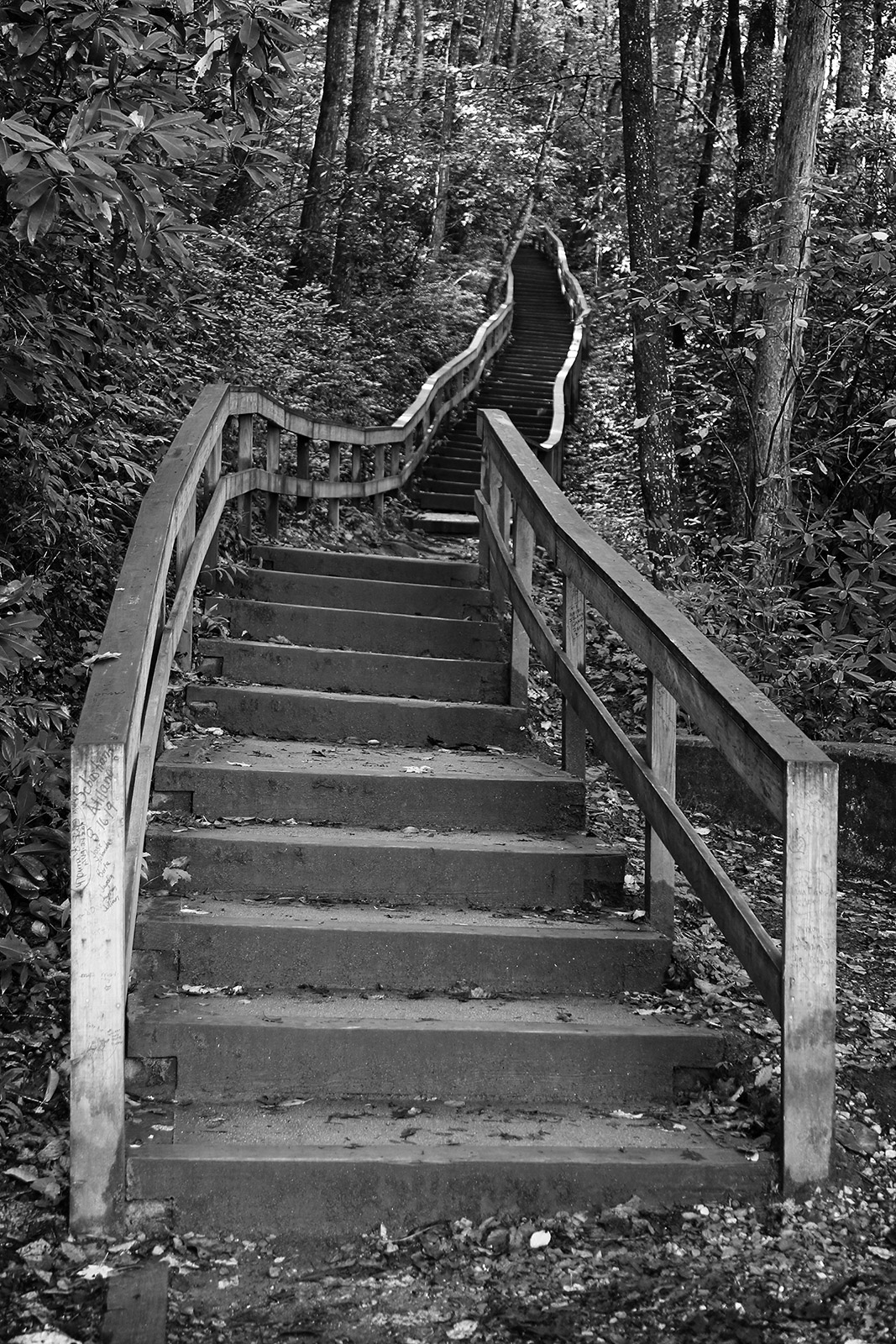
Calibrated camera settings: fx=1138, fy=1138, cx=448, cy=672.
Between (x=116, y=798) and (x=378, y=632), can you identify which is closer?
(x=116, y=798)

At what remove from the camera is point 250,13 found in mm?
3496

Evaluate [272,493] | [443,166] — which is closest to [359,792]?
[272,493]

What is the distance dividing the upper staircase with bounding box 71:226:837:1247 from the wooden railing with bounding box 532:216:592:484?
7.84 metres

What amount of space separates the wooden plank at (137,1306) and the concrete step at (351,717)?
2496 mm

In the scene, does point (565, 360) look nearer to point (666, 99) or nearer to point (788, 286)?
point (666, 99)

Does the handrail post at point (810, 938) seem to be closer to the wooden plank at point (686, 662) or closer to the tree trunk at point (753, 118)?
the wooden plank at point (686, 662)

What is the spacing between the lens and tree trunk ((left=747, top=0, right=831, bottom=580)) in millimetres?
7195

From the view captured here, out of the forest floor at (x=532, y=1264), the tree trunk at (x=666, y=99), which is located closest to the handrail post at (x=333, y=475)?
the forest floor at (x=532, y=1264)

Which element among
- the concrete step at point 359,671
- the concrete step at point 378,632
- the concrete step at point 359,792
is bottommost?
the concrete step at point 359,792

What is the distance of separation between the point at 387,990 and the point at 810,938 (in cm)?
134

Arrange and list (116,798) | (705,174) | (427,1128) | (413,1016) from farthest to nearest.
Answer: (705,174) < (413,1016) < (427,1128) < (116,798)

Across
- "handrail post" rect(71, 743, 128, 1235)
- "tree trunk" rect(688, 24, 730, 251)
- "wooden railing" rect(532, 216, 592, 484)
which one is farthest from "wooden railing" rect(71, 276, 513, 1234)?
"tree trunk" rect(688, 24, 730, 251)

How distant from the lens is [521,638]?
210 inches

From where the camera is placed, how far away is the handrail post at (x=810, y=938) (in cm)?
285
